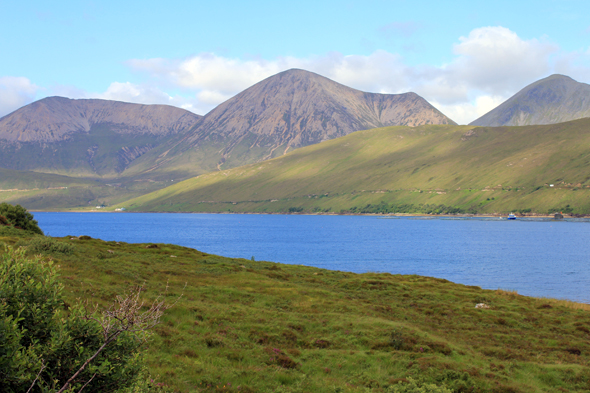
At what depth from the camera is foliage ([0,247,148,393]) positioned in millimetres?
7715

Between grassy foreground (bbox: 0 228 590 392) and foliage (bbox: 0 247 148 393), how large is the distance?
626cm

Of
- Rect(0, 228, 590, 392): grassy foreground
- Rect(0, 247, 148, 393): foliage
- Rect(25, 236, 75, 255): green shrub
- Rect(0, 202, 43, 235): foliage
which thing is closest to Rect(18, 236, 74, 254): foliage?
Rect(25, 236, 75, 255): green shrub

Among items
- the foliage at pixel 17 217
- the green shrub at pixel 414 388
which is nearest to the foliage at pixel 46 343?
the green shrub at pixel 414 388

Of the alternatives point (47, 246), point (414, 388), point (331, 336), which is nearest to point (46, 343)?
point (414, 388)

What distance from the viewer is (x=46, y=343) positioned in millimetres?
8445

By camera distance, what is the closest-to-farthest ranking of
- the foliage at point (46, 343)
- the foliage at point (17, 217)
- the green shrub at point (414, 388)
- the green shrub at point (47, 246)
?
the foliage at point (46, 343), the green shrub at point (414, 388), the green shrub at point (47, 246), the foliage at point (17, 217)

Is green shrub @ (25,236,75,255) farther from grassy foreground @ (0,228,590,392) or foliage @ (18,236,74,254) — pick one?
grassy foreground @ (0,228,590,392)

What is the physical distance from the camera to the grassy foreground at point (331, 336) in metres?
18.7

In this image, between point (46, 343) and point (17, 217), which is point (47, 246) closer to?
point (17, 217)

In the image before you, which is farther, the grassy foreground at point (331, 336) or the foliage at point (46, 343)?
the grassy foreground at point (331, 336)

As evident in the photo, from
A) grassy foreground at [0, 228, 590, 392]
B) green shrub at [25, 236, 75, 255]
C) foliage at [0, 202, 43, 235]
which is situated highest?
foliage at [0, 202, 43, 235]

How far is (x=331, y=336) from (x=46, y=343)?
1988 centimetres

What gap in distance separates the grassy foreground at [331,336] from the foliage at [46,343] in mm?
6261

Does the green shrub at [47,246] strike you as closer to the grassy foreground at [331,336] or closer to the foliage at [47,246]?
the foliage at [47,246]
